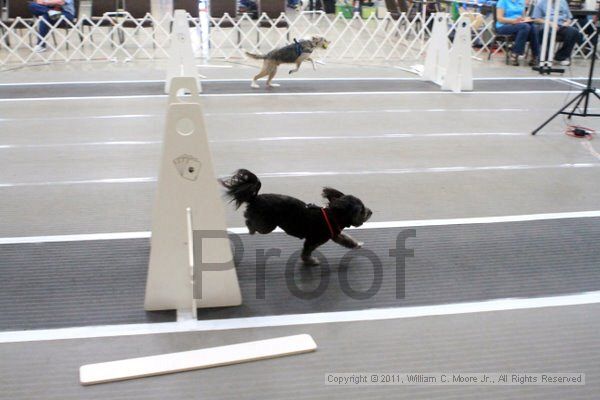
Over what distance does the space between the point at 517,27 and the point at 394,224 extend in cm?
658

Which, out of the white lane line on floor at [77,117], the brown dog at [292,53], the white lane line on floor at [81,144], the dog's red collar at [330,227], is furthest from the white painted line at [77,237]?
the brown dog at [292,53]

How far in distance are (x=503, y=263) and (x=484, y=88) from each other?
473 cm

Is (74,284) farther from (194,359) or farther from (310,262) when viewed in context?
(310,262)

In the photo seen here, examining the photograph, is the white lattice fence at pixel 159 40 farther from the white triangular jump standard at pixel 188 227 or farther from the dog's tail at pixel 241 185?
the white triangular jump standard at pixel 188 227

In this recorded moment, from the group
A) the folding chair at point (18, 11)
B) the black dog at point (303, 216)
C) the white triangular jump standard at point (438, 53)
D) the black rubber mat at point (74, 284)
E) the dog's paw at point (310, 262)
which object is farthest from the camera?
the folding chair at point (18, 11)

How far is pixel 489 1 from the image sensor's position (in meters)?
10.6

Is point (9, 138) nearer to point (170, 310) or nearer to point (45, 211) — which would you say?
point (45, 211)

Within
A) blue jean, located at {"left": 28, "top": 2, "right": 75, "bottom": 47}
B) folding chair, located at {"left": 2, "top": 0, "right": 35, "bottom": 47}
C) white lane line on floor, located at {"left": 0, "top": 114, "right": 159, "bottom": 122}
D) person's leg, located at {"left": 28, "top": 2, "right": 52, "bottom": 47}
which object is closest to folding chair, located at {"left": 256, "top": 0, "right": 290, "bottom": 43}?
blue jean, located at {"left": 28, "top": 2, "right": 75, "bottom": 47}

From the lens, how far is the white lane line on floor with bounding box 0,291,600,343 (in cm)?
222

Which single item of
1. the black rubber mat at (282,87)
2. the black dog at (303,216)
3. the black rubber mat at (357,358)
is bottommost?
the black rubber mat at (357,358)

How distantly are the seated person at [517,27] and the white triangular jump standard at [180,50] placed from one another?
493cm

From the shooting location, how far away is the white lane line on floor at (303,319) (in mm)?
2219

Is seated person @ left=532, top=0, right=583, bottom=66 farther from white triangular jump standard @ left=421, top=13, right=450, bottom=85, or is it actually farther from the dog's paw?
the dog's paw

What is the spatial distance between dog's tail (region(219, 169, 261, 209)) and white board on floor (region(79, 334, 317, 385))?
2.07 feet
